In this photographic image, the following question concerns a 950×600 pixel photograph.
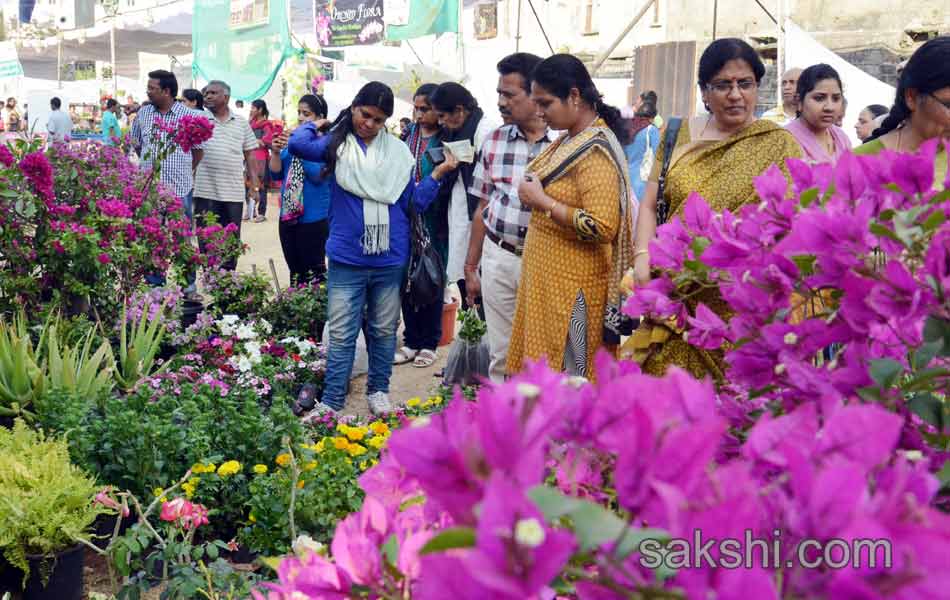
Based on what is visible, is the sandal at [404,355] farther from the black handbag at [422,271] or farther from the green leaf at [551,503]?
the green leaf at [551,503]

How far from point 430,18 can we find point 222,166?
5.38 meters

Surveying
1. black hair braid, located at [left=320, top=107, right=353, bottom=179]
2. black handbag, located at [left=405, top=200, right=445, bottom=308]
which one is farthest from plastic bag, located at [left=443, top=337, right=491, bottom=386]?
black hair braid, located at [left=320, top=107, right=353, bottom=179]

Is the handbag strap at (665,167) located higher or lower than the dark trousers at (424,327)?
higher

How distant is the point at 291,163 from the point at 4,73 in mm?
19395

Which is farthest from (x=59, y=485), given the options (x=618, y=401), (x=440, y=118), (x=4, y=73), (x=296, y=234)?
(x=4, y=73)

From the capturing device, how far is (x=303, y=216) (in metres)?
6.65

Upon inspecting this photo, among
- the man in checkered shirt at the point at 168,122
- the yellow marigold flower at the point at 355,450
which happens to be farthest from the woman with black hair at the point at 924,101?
the man in checkered shirt at the point at 168,122

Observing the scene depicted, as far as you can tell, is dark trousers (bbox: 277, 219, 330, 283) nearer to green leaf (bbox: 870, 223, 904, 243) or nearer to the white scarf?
the white scarf

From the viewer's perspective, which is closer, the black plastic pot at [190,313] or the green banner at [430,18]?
the black plastic pot at [190,313]

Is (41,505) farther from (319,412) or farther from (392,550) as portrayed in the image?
(392,550)

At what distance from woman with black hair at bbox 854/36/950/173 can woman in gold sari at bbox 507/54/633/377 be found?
99 cm

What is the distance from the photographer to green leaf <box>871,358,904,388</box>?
0.94 meters

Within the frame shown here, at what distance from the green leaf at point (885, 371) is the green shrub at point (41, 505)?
2426mm

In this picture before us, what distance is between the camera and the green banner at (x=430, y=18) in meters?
12.3
